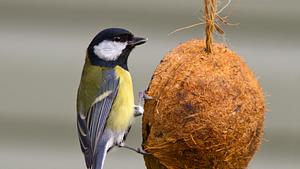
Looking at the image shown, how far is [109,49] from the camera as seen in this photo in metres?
2.98

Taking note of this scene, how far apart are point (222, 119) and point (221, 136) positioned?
5 cm

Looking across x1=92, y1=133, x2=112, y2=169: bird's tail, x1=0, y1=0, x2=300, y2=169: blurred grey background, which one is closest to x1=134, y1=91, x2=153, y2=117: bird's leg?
x1=92, y1=133, x2=112, y2=169: bird's tail

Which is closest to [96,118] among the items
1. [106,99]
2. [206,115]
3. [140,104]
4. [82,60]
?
[106,99]

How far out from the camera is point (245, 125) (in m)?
2.49

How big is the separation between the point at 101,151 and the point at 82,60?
3.25ft

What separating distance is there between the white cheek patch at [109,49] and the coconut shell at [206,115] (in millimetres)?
416

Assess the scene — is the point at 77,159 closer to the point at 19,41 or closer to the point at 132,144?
the point at 132,144

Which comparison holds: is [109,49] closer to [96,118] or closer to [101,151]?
[96,118]

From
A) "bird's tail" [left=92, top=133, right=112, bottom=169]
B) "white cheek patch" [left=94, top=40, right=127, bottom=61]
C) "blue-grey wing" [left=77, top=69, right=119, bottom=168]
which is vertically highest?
"white cheek patch" [left=94, top=40, right=127, bottom=61]

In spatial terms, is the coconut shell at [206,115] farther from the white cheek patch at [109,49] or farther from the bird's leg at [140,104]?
the white cheek patch at [109,49]

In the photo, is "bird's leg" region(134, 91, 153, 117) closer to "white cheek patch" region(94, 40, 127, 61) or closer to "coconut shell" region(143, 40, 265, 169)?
"coconut shell" region(143, 40, 265, 169)

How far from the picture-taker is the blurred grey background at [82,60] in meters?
3.64

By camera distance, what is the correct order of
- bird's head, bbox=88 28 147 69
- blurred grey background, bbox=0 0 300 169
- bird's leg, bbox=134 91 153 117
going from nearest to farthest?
bird's leg, bbox=134 91 153 117 < bird's head, bbox=88 28 147 69 < blurred grey background, bbox=0 0 300 169

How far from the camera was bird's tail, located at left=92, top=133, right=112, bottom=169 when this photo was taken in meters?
2.83
